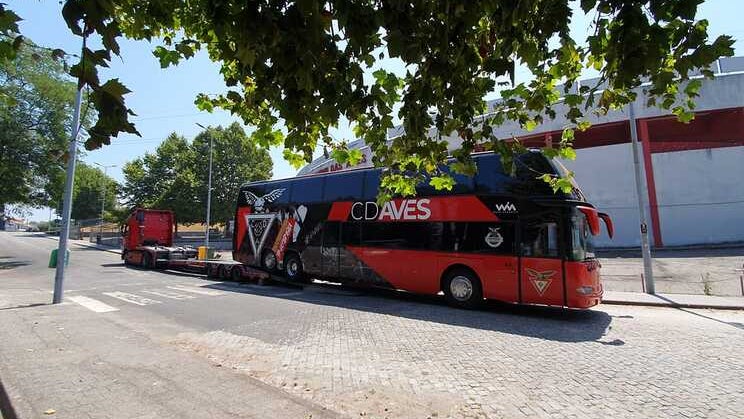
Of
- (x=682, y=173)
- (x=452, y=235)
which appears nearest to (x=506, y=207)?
(x=452, y=235)

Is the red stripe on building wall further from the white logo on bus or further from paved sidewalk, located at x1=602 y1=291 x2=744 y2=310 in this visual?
the white logo on bus

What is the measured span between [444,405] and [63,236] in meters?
12.0

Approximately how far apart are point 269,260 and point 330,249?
3315 mm

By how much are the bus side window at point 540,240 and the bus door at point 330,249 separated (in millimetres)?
5846

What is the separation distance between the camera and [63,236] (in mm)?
12250

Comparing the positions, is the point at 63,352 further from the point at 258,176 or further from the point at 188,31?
the point at 258,176

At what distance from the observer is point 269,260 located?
1645 cm

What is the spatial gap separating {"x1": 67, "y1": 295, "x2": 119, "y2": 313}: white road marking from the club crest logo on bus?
6.88 metres

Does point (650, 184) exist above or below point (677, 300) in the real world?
above

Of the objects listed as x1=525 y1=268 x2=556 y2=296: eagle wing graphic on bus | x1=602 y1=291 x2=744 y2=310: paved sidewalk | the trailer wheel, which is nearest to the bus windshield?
x1=525 y1=268 x2=556 y2=296: eagle wing graphic on bus

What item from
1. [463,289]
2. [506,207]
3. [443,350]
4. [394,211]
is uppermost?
[394,211]

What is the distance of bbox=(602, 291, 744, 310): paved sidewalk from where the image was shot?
41.8 ft

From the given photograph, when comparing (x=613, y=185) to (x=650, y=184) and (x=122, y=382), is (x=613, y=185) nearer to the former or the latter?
(x=650, y=184)

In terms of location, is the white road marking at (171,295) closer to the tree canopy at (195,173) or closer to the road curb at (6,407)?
the road curb at (6,407)
